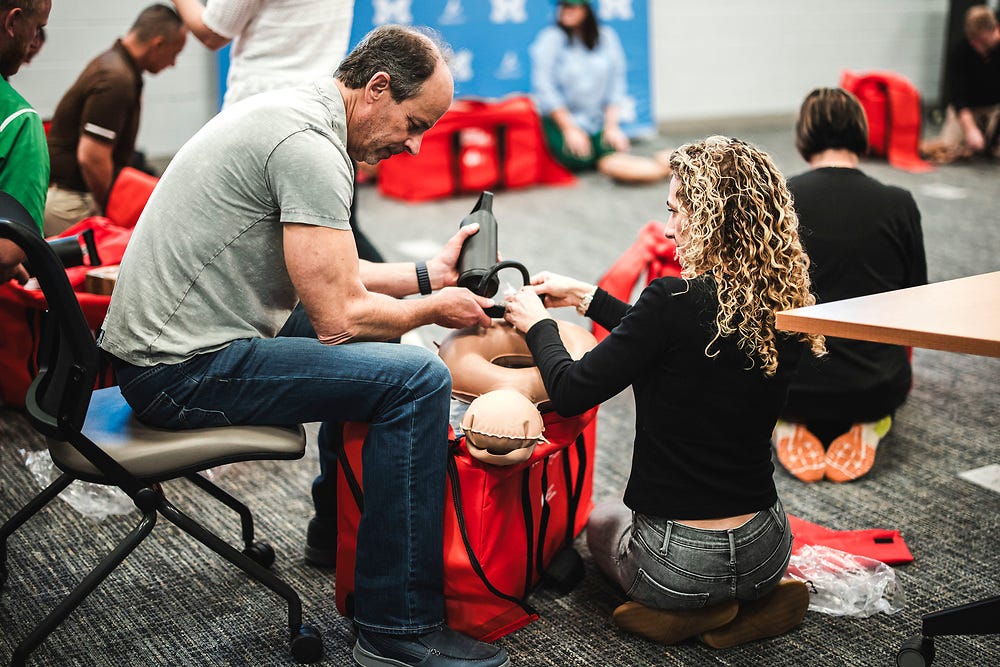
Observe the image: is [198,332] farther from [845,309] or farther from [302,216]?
[845,309]

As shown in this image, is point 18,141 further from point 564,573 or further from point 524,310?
point 564,573

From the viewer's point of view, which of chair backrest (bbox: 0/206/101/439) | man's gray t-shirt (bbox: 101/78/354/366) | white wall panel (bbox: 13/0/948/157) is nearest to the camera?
chair backrest (bbox: 0/206/101/439)

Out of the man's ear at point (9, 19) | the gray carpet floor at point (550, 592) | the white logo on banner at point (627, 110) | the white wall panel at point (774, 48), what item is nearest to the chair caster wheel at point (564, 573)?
the gray carpet floor at point (550, 592)

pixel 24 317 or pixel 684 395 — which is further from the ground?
pixel 684 395

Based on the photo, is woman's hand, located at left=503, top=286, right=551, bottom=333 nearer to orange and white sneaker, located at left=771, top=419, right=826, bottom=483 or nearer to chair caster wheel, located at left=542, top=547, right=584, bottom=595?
chair caster wheel, located at left=542, top=547, right=584, bottom=595

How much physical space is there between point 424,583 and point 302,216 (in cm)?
Result: 66

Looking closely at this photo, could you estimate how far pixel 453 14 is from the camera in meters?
5.94

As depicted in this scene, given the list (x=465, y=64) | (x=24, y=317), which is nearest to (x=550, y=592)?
(x=24, y=317)

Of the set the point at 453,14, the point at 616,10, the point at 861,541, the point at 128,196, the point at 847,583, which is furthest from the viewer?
the point at 616,10

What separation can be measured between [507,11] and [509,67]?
32 centimetres

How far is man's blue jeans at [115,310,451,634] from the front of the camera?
5.71 ft

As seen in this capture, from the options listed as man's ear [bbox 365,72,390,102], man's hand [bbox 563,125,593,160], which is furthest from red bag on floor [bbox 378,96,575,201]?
man's ear [bbox 365,72,390,102]

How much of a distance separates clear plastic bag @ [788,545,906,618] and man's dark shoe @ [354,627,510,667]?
2.18ft

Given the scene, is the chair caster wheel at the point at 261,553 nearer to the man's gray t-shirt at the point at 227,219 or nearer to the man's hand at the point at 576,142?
the man's gray t-shirt at the point at 227,219
